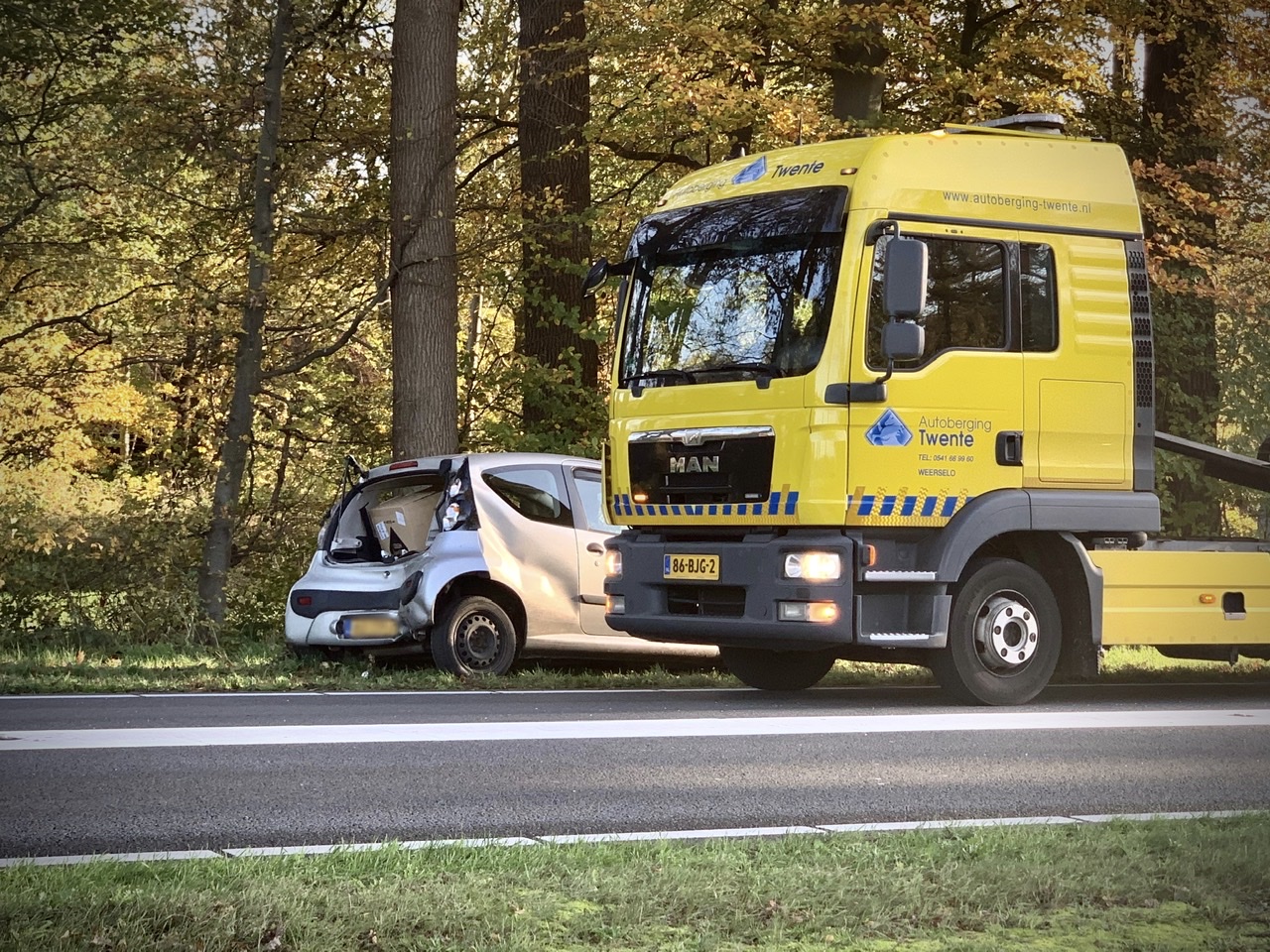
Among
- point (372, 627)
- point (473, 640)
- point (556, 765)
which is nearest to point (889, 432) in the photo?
point (556, 765)

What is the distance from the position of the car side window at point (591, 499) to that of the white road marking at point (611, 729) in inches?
125

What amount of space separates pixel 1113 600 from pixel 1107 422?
3.74ft

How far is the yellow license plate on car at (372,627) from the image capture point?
12.1 m

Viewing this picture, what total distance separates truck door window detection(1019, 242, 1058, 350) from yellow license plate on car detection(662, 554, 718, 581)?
237 cm

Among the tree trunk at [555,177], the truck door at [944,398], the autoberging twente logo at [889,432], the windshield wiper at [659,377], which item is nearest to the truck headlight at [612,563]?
the windshield wiper at [659,377]

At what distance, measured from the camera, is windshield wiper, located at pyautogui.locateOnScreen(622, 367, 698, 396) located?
10.9 metres

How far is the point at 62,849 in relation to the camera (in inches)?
233

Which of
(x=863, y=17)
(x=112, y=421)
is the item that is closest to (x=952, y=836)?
(x=863, y=17)

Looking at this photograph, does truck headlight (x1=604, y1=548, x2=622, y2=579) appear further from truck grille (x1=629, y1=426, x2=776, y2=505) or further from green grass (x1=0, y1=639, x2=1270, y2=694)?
green grass (x1=0, y1=639, x2=1270, y2=694)

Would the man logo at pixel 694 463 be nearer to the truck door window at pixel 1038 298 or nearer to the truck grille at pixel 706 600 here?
the truck grille at pixel 706 600

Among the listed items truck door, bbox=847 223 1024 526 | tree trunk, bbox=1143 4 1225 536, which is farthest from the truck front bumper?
tree trunk, bbox=1143 4 1225 536

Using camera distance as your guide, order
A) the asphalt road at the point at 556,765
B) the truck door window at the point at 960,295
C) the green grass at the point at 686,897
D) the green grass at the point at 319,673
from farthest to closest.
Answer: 1. the green grass at the point at 319,673
2. the truck door window at the point at 960,295
3. the asphalt road at the point at 556,765
4. the green grass at the point at 686,897

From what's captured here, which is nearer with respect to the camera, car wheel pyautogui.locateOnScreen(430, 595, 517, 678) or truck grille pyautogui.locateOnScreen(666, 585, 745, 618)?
truck grille pyautogui.locateOnScreen(666, 585, 745, 618)

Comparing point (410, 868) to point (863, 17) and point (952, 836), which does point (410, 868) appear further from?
point (863, 17)
